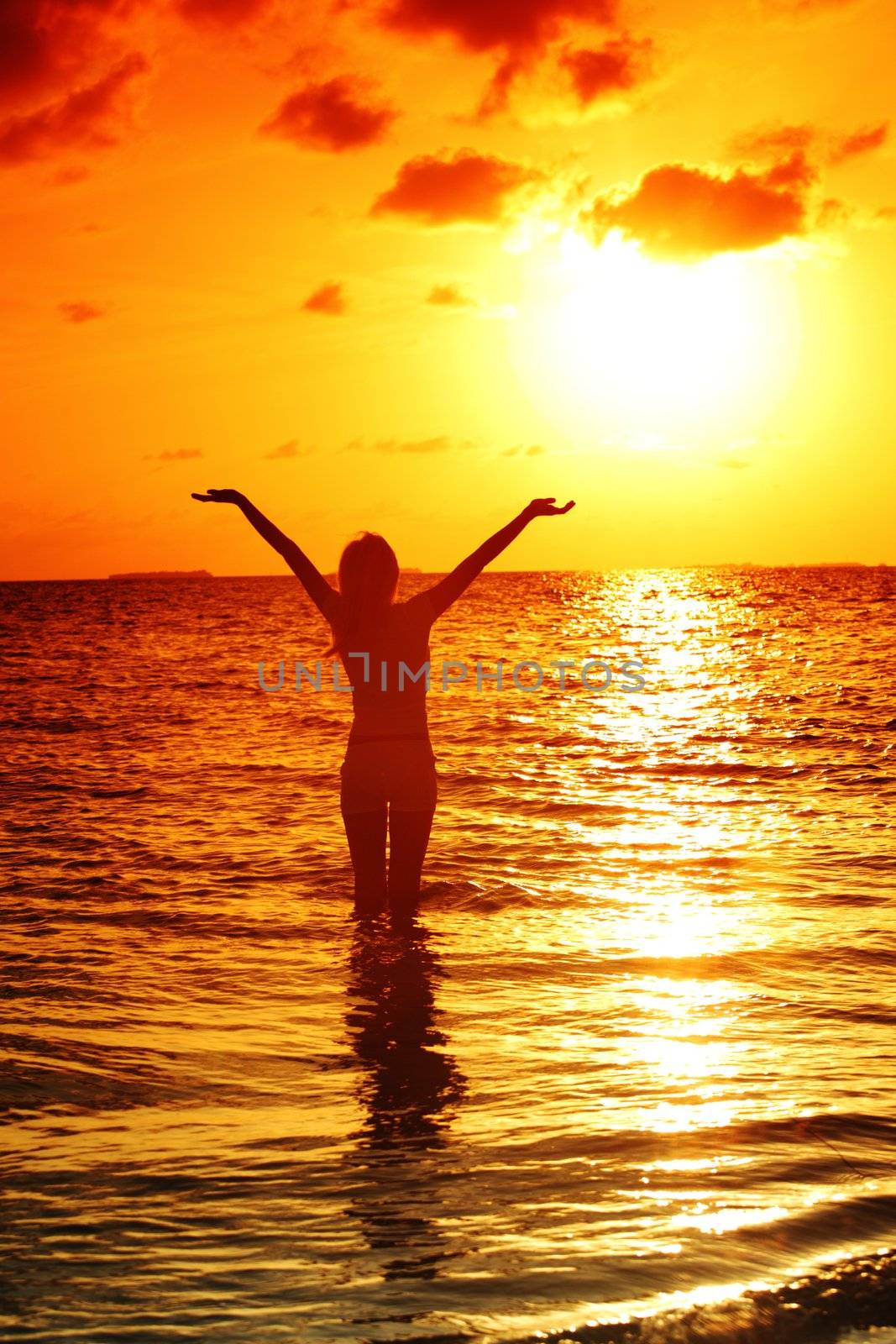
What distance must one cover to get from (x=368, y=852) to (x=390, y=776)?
58 centimetres

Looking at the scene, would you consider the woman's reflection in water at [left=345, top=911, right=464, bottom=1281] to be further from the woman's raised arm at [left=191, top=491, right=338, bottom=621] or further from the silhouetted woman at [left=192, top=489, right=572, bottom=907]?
the woman's raised arm at [left=191, top=491, right=338, bottom=621]

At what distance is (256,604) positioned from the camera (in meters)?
103

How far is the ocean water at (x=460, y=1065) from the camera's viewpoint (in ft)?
10.1

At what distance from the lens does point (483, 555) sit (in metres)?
5.72

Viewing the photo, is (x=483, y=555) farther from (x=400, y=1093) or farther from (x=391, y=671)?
(x=400, y=1093)

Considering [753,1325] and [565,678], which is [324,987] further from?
[565,678]

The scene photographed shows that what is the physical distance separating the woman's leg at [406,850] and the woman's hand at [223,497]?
176 centimetres

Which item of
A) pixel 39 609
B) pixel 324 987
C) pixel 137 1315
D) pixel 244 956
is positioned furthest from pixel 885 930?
pixel 39 609

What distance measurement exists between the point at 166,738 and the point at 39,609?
8375 centimetres

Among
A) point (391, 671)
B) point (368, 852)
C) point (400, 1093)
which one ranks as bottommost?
point (400, 1093)

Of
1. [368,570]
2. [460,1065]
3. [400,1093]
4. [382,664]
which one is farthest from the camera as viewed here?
[382,664]

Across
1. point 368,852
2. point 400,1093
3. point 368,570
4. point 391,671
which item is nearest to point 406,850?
point 368,852

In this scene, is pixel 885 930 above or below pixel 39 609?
below

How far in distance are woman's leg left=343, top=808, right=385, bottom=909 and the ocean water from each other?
0.84 feet
